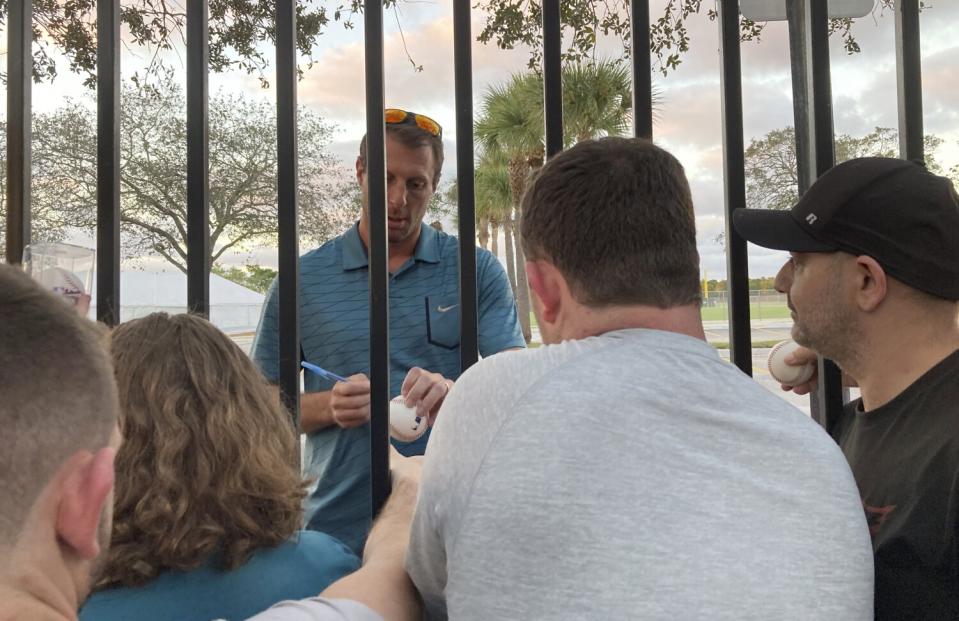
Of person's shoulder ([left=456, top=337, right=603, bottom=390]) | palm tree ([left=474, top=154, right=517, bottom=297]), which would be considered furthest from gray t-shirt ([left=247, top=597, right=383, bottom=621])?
palm tree ([left=474, top=154, right=517, bottom=297])

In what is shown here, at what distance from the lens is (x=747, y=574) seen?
103 centimetres

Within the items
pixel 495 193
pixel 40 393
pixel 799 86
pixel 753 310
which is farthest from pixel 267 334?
pixel 495 193

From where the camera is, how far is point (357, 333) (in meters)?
2.55

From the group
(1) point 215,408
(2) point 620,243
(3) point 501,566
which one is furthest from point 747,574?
(1) point 215,408

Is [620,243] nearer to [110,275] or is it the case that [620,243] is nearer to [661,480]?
[661,480]

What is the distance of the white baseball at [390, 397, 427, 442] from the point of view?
6.00 ft

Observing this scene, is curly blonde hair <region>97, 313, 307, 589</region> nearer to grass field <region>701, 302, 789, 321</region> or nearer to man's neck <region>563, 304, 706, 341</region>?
man's neck <region>563, 304, 706, 341</region>

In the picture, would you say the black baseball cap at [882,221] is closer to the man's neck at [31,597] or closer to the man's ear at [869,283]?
the man's ear at [869,283]

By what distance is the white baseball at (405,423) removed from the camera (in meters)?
1.83

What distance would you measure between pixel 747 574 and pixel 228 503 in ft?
2.88

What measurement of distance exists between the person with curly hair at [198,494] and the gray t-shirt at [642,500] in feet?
1.34

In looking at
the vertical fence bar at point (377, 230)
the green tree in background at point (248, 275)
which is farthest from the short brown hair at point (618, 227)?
the green tree in background at point (248, 275)

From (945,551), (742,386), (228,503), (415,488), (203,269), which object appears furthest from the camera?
(203,269)

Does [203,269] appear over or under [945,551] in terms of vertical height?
over
